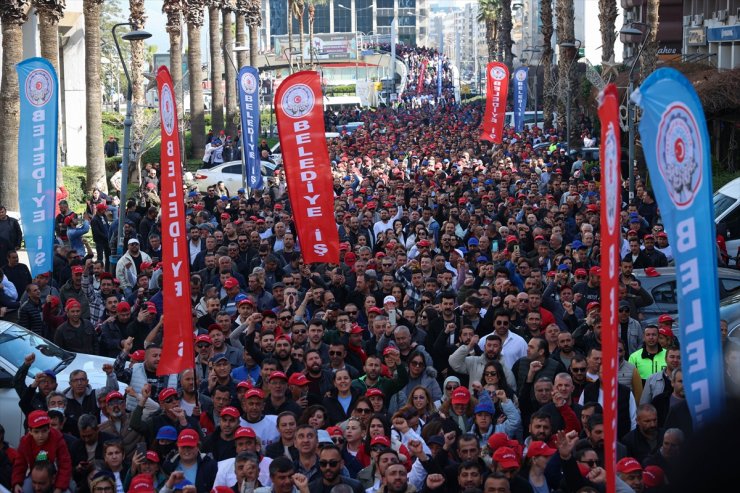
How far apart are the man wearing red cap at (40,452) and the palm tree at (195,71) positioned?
33525 millimetres

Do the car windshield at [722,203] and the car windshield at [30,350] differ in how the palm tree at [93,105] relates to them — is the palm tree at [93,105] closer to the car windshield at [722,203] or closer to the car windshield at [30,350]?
the car windshield at [722,203]

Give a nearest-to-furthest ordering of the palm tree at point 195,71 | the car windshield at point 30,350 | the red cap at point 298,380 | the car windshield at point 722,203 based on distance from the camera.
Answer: the red cap at point 298,380 → the car windshield at point 30,350 → the car windshield at point 722,203 → the palm tree at point 195,71

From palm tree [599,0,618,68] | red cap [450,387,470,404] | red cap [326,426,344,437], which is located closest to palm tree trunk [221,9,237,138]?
palm tree [599,0,618,68]

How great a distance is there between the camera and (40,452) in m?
8.18

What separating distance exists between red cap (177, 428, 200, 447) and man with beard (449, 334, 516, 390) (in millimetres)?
2900

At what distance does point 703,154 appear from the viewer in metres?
5.01

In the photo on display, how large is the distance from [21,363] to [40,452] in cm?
289

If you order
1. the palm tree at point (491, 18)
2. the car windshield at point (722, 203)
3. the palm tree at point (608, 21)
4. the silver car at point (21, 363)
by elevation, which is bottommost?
the silver car at point (21, 363)

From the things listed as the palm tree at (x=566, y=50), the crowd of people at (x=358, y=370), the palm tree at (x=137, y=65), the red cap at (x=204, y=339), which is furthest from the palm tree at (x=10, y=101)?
the palm tree at (x=566, y=50)

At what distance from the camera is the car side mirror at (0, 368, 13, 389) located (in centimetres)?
1048

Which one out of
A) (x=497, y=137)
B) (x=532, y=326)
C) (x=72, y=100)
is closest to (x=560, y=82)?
(x=497, y=137)

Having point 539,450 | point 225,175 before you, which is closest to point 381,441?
point 539,450

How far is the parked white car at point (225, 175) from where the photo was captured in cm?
A: 3266

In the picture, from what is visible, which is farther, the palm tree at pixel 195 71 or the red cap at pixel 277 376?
the palm tree at pixel 195 71
